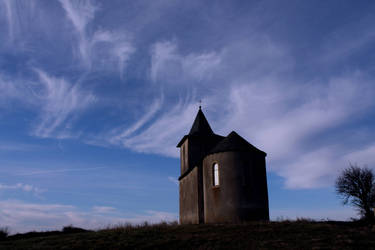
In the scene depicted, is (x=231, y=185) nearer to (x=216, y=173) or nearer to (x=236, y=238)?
(x=216, y=173)

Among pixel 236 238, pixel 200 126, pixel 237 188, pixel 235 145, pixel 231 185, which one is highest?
Result: pixel 200 126

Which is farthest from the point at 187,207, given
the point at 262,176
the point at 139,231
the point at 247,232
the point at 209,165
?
the point at 247,232

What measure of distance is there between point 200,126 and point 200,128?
1.00ft

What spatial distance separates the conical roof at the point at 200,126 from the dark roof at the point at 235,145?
7.32 meters

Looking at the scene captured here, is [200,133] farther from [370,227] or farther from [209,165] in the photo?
[370,227]

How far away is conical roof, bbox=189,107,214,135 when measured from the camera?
36831 millimetres

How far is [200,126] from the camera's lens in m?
37.3

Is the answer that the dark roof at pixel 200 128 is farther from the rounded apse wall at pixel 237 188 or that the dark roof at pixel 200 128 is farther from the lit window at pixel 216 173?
the lit window at pixel 216 173

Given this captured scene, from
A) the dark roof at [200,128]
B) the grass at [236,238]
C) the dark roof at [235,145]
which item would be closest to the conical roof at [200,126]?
the dark roof at [200,128]

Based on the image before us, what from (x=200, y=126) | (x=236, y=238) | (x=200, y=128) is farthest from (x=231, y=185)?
(x=200, y=126)

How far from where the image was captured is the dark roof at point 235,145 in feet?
90.3

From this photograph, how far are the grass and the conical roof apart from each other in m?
14.8

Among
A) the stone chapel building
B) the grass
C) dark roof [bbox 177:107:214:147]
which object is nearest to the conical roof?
dark roof [bbox 177:107:214:147]

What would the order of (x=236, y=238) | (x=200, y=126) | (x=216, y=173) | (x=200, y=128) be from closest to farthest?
(x=236, y=238)
(x=216, y=173)
(x=200, y=128)
(x=200, y=126)
